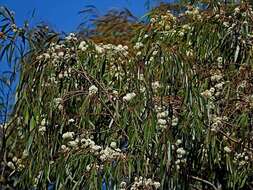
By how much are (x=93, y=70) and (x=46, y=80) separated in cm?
24

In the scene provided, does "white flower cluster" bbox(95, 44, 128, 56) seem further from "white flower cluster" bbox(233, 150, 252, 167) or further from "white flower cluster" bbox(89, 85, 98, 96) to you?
"white flower cluster" bbox(233, 150, 252, 167)

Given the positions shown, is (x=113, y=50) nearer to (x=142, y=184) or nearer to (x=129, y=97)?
(x=129, y=97)

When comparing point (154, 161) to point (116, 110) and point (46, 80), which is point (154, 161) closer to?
point (116, 110)

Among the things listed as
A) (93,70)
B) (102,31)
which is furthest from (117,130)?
(102,31)

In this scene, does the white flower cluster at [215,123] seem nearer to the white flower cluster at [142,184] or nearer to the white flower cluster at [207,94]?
the white flower cluster at [207,94]

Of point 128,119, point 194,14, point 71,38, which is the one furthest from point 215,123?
point 194,14

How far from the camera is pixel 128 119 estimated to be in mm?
2994

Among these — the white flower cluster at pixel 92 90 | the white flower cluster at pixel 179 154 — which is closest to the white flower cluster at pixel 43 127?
the white flower cluster at pixel 92 90

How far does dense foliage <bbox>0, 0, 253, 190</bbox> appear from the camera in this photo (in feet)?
9.55

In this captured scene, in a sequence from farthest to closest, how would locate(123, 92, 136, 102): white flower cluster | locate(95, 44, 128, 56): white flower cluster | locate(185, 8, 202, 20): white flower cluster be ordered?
1. locate(185, 8, 202, 20): white flower cluster
2. locate(95, 44, 128, 56): white flower cluster
3. locate(123, 92, 136, 102): white flower cluster

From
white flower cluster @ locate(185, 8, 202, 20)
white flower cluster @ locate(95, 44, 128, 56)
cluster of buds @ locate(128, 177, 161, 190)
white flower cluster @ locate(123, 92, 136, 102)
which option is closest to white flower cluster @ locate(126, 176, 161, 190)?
cluster of buds @ locate(128, 177, 161, 190)

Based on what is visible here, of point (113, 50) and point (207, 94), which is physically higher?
point (113, 50)

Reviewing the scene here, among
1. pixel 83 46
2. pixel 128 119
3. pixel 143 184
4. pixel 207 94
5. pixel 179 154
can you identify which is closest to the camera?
pixel 143 184

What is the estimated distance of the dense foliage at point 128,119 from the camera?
2912mm
